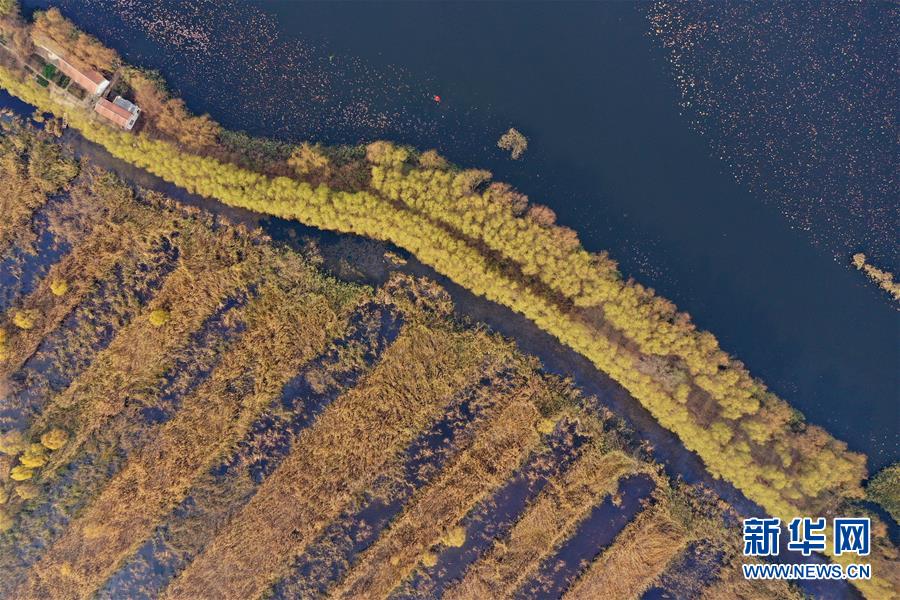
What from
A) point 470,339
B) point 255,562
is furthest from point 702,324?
point 255,562

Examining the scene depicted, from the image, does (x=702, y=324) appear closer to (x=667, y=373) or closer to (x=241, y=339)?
(x=667, y=373)

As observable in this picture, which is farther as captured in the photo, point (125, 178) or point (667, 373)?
point (125, 178)

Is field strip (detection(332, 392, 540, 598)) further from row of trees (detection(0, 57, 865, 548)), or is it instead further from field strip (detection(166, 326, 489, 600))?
row of trees (detection(0, 57, 865, 548))

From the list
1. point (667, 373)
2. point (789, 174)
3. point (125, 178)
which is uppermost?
point (789, 174)

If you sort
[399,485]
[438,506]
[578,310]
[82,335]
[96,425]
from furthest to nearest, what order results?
1. [82,335]
2. [96,425]
3. [399,485]
4. [438,506]
5. [578,310]

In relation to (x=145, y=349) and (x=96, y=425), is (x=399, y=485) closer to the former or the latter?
(x=145, y=349)

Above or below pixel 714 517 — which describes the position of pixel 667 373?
above

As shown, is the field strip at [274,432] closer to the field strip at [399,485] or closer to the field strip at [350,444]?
the field strip at [350,444]

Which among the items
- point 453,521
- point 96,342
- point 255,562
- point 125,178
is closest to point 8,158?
point 125,178

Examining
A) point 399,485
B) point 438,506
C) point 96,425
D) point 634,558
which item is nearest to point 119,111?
point 96,425
